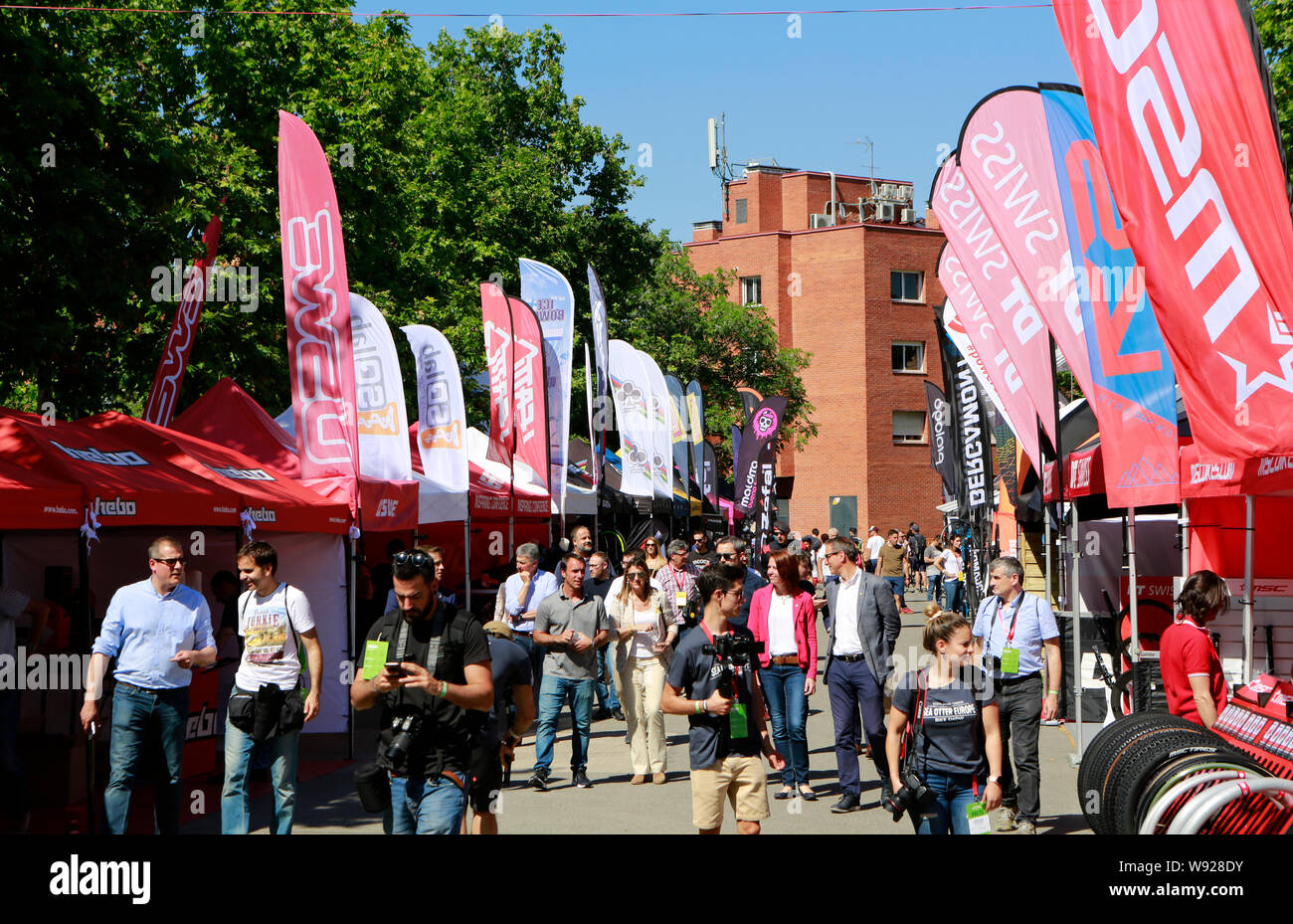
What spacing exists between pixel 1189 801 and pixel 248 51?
72.6ft

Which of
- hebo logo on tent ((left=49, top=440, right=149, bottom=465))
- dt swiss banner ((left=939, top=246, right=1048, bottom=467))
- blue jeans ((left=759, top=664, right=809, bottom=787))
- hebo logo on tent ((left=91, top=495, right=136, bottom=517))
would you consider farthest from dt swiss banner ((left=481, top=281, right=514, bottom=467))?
hebo logo on tent ((left=91, top=495, right=136, bottom=517))

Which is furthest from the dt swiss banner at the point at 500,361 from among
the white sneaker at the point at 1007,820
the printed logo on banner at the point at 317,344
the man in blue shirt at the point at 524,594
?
the white sneaker at the point at 1007,820

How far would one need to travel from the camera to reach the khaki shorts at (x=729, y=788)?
7.19 meters

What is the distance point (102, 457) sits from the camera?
33.0ft

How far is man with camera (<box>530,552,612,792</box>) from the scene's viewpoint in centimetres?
1130

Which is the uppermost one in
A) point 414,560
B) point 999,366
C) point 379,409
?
point 999,366

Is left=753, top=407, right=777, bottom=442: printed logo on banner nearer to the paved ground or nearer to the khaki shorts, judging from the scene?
the paved ground

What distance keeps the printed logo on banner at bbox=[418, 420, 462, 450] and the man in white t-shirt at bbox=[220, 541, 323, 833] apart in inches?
296

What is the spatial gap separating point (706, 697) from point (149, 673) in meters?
3.36

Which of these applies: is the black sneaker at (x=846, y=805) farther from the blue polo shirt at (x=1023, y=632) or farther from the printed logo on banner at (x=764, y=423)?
the printed logo on banner at (x=764, y=423)

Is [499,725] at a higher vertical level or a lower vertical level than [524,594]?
lower

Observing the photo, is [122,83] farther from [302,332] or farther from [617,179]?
[617,179]

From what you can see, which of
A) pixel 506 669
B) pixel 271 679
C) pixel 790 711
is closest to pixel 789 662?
pixel 790 711

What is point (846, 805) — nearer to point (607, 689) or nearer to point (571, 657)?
point (571, 657)
